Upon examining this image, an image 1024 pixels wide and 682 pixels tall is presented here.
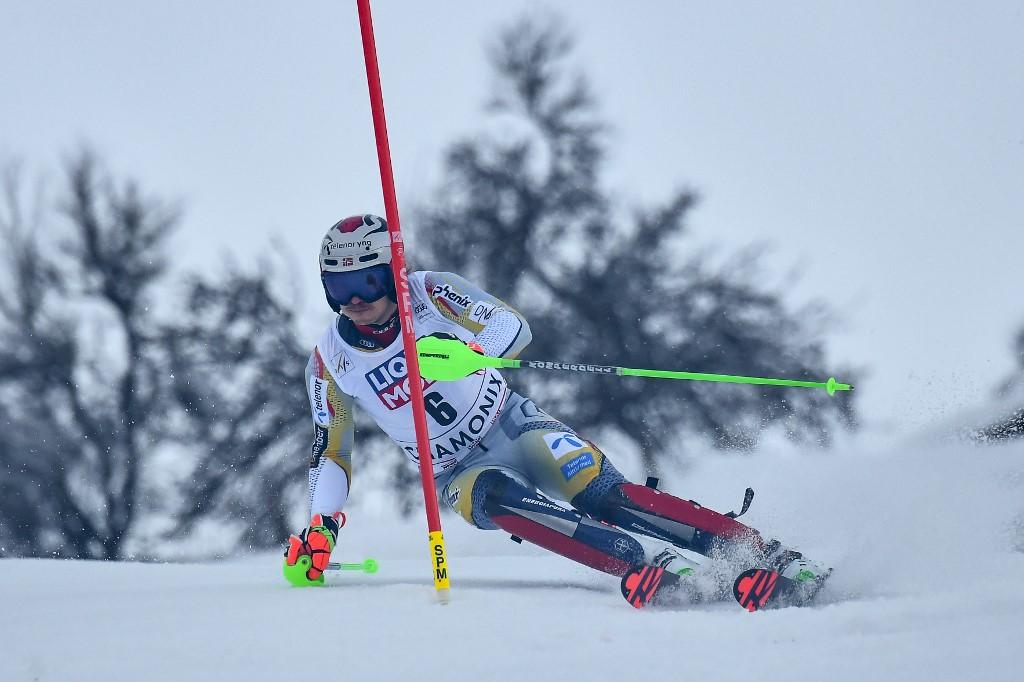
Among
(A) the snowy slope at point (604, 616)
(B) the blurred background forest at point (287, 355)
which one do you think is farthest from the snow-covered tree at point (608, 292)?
(A) the snowy slope at point (604, 616)

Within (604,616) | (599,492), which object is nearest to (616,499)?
(599,492)

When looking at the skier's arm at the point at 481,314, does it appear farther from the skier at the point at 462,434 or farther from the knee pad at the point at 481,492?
the knee pad at the point at 481,492

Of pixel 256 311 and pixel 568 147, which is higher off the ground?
pixel 568 147

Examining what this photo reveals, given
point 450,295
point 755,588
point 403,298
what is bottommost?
point 755,588

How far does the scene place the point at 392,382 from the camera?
4.48m

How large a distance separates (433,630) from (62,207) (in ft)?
51.8

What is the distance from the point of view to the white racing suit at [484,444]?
4121 millimetres

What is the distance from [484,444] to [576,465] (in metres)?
0.44

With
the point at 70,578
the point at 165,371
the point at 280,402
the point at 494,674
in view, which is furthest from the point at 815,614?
the point at 165,371

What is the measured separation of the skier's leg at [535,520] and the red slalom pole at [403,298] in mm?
340

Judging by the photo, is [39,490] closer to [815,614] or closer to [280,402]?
[280,402]

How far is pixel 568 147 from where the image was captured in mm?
16859

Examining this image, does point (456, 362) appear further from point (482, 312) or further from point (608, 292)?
point (608, 292)

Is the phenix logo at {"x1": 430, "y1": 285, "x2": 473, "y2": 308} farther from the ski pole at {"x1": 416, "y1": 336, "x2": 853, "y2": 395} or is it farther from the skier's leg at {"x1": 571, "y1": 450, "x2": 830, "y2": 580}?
the skier's leg at {"x1": 571, "y1": 450, "x2": 830, "y2": 580}
